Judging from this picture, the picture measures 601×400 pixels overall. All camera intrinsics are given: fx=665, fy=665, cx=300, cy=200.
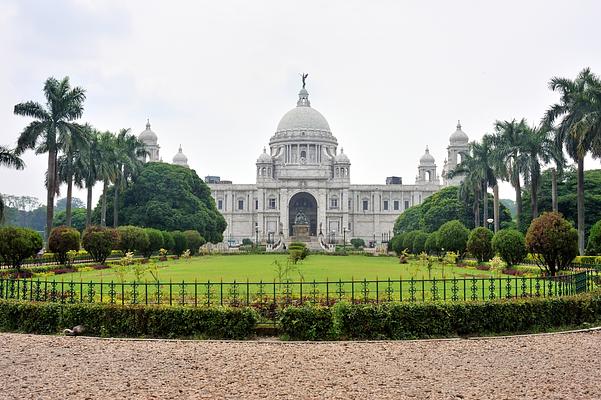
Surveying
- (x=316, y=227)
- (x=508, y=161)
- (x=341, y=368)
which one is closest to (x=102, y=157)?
(x=508, y=161)

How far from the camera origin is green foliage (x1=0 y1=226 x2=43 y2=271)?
2586 cm

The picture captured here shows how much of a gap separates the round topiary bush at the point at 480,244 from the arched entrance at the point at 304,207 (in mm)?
66477

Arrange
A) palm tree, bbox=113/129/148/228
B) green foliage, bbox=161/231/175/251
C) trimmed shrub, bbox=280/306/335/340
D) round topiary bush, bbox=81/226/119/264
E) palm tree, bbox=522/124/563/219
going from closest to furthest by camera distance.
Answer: trimmed shrub, bbox=280/306/335/340, round topiary bush, bbox=81/226/119/264, palm tree, bbox=522/124/563/219, green foliage, bbox=161/231/175/251, palm tree, bbox=113/129/148/228

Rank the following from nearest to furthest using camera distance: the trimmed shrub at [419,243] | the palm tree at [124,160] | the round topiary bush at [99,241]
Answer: the round topiary bush at [99,241], the trimmed shrub at [419,243], the palm tree at [124,160]

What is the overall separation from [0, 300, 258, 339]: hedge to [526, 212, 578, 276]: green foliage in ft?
48.0

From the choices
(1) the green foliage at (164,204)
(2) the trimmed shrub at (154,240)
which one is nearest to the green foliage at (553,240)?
(2) the trimmed shrub at (154,240)

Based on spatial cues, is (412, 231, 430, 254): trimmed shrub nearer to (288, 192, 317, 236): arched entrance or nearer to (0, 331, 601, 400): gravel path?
(0, 331, 601, 400): gravel path

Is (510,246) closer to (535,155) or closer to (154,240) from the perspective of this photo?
(535,155)

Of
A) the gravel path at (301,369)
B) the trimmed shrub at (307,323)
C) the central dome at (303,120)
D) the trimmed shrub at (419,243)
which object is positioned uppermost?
the central dome at (303,120)

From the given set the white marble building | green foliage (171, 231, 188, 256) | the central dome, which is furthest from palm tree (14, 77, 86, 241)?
the central dome

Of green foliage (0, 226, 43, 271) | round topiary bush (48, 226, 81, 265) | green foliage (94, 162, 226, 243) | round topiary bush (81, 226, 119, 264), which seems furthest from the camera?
green foliage (94, 162, 226, 243)

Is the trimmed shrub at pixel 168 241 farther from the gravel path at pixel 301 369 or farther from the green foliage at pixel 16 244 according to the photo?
the gravel path at pixel 301 369

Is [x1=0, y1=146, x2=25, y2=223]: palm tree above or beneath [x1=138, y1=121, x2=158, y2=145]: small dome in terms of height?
beneath

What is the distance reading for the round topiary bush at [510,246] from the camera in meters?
30.0
